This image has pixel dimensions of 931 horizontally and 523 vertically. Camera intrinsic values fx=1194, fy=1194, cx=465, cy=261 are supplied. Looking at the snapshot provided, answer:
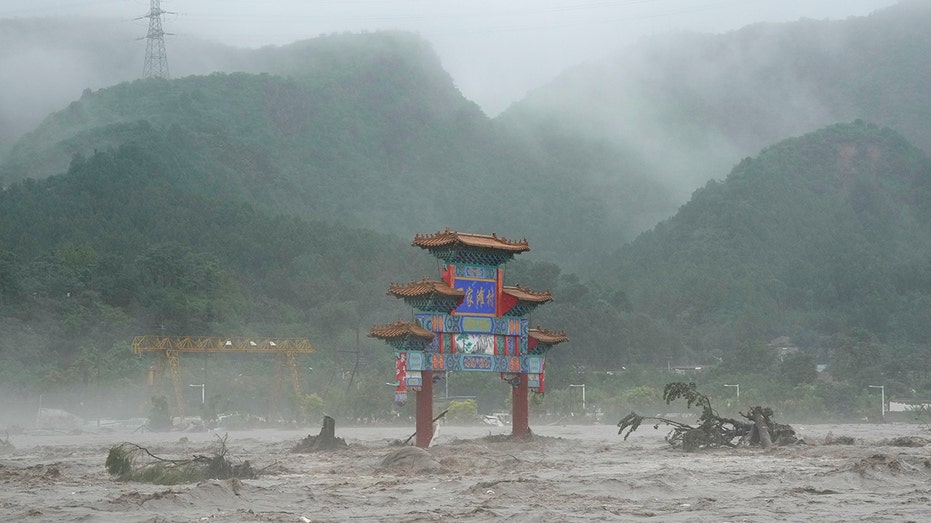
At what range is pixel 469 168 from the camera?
190125 millimetres

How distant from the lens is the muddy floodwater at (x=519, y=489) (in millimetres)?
Answer: 20266

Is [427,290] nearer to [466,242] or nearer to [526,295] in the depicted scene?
[466,242]

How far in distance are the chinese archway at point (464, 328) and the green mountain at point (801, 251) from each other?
64.9 metres

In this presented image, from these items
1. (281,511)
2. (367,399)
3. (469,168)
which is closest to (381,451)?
(281,511)

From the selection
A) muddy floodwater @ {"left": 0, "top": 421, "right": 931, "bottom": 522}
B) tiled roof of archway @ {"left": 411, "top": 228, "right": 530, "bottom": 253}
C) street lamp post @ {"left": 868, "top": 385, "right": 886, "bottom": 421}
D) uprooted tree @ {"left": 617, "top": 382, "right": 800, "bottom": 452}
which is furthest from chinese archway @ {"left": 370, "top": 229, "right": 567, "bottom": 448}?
street lamp post @ {"left": 868, "top": 385, "right": 886, "bottom": 421}

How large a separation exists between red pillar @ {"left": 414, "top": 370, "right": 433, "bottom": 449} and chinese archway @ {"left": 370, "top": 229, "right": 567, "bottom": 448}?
3cm

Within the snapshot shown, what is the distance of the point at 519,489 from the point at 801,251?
378 ft

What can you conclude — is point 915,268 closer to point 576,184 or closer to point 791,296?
point 791,296

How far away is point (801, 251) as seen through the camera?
13275 centimetres

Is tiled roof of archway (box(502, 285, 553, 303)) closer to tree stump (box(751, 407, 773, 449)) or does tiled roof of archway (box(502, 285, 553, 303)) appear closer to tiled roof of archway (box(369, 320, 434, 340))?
tiled roof of archway (box(369, 320, 434, 340))

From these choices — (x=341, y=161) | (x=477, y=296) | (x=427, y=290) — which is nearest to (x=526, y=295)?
(x=477, y=296)

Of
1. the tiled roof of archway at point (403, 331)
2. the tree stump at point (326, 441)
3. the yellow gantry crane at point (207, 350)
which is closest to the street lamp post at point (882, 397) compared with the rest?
the yellow gantry crane at point (207, 350)

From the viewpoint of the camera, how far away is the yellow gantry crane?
64.0m

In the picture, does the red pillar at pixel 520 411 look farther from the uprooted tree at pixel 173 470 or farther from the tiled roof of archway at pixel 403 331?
the uprooted tree at pixel 173 470
